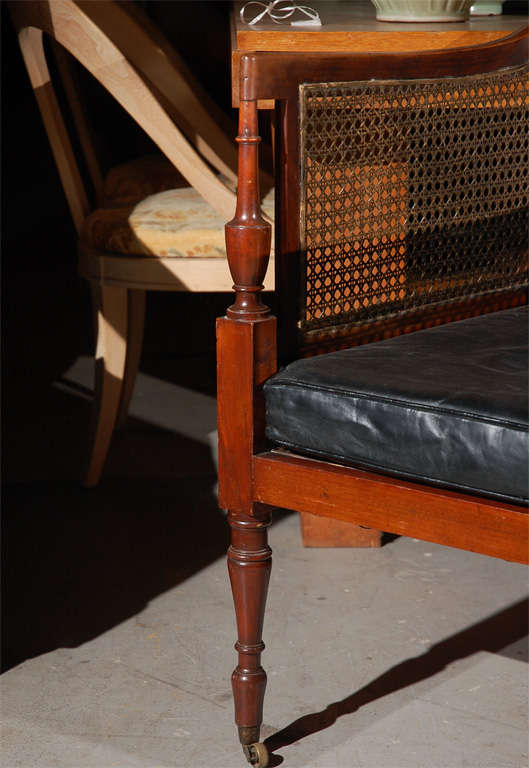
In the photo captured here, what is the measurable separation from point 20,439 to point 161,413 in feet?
1.17

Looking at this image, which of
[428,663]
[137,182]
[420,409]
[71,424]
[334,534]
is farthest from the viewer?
[71,424]

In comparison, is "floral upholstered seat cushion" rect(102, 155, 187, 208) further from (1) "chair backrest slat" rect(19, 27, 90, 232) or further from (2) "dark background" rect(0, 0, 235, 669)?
(2) "dark background" rect(0, 0, 235, 669)

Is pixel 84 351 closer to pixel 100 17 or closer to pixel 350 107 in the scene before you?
pixel 100 17

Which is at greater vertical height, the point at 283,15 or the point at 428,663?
the point at 283,15

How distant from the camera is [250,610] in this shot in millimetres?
1346

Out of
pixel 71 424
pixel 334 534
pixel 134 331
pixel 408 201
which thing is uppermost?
pixel 408 201

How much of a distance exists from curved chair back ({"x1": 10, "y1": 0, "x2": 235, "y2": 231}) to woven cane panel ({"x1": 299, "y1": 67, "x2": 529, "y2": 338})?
0.46 m

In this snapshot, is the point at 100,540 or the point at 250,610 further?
the point at 100,540

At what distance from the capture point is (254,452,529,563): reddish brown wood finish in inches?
44.3

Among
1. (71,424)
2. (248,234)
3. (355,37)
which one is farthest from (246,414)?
(71,424)

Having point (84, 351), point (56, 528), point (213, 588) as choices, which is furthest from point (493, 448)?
point (84, 351)

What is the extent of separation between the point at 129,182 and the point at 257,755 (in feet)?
4.22

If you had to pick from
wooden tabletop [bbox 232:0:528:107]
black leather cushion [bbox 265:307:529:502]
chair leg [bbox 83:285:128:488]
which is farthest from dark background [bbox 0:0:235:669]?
wooden tabletop [bbox 232:0:528:107]

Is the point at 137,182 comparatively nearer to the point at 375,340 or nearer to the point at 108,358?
the point at 108,358
